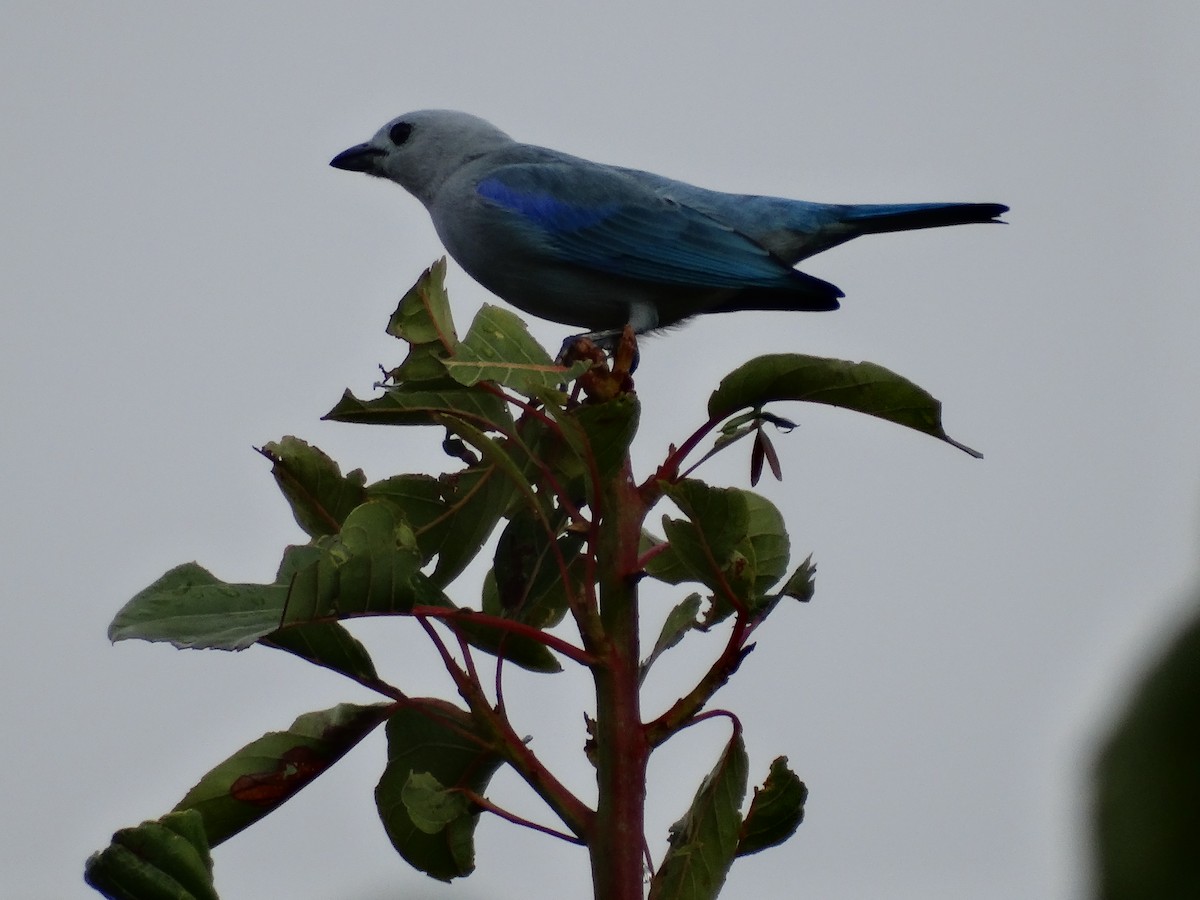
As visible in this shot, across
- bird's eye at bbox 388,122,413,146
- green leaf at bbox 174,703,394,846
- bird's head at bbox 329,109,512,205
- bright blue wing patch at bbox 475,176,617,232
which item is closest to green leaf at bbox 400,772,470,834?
green leaf at bbox 174,703,394,846

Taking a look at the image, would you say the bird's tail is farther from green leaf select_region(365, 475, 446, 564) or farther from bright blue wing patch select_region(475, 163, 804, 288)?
green leaf select_region(365, 475, 446, 564)

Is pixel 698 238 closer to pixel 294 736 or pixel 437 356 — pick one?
pixel 437 356

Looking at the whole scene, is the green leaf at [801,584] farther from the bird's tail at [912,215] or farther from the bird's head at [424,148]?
the bird's head at [424,148]

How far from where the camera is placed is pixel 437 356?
2.51m

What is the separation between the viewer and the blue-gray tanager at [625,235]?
15.2 feet

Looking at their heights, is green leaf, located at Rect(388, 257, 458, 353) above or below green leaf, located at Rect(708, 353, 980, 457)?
above

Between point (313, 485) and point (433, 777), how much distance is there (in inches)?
24.5

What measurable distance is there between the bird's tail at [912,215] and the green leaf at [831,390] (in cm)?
250

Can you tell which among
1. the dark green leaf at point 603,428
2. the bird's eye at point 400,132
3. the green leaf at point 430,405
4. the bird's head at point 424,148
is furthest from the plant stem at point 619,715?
the bird's eye at point 400,132

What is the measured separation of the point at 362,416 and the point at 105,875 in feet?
3.12

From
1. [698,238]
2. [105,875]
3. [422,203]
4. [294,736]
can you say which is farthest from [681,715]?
[422,203]

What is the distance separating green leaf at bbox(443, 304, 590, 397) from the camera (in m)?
2.36

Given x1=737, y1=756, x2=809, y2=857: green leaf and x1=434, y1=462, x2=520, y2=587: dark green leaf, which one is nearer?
x1=737, y1=756, x2=809, y2=857: green leaf

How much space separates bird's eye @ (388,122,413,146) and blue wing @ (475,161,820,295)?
2.68 feet
